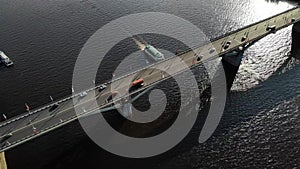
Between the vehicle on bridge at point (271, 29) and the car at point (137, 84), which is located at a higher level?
the vehicle on bridge at point (271, 29)

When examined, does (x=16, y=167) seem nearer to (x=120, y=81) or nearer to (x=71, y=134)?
(x=71, y=134)

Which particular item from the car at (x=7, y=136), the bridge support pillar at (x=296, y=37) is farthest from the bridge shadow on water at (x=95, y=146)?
the bridge support pillar at (x=296, y=37)

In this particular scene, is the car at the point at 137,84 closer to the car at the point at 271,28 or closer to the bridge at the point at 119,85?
the bridge at the point at 119,85

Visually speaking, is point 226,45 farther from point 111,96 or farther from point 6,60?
point 6,60

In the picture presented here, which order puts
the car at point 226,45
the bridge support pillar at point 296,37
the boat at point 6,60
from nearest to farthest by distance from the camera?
the car at point 226,45, the boat at point 6,60, the bridge support pillar at point 296,37

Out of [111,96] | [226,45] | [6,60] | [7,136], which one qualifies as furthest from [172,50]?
[7,136]

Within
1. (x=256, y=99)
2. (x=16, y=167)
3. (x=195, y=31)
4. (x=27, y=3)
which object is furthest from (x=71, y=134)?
(x=27, y=3)
